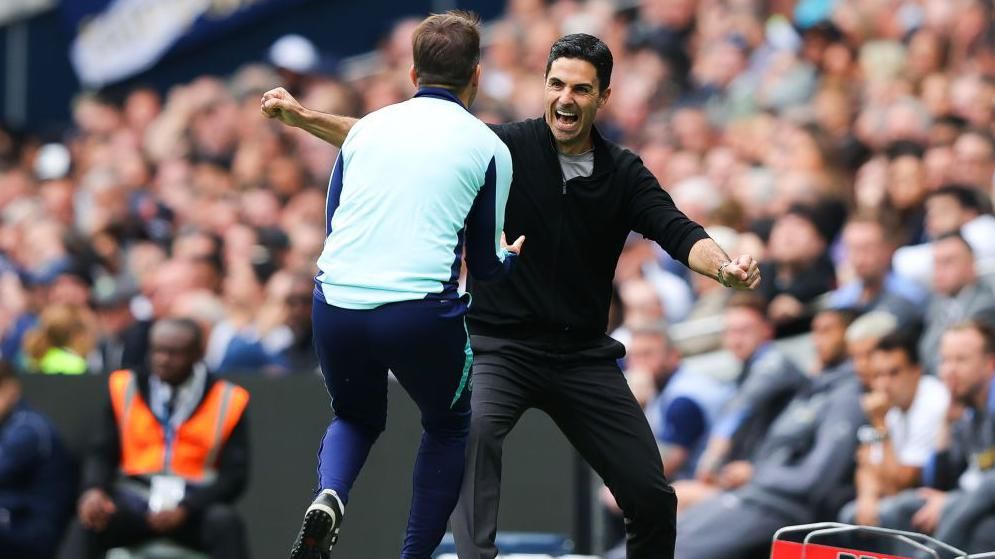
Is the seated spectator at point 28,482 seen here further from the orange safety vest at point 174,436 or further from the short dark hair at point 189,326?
the short dark hair at point 189,326

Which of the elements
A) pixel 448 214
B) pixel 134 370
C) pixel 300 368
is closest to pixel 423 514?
pixel 448 214

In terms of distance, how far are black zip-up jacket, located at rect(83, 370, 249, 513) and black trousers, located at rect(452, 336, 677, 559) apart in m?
3.64

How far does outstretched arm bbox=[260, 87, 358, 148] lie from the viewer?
5.77m

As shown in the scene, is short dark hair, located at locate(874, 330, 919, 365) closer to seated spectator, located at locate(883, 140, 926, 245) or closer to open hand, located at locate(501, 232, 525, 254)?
seated spectator, located at locate(883, 140, 926, 245)

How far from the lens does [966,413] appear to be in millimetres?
8406

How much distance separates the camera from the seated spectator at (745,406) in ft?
30.6

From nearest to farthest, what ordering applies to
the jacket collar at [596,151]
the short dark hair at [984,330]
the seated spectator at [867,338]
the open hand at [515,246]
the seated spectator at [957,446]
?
the open hand at [515,246] < the jacket collar at [596,151] < the seated spectator at [957,446] < the short dark hair at [984,330] < the seated spectator at [867,338]

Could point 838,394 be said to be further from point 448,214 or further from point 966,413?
point 448,214

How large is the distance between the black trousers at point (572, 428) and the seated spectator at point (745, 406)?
3.16m

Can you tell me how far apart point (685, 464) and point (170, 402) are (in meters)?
2.88

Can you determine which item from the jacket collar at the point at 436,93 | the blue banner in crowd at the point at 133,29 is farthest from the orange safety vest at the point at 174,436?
the blue banner in crowd at the point at 133,29

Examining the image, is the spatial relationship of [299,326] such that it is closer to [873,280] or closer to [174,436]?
[174,436]

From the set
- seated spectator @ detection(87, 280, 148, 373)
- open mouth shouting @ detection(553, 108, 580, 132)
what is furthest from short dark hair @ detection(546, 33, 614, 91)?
seated spectator @ detection(87, 280, 148, 373)

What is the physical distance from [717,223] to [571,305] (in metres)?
4.87
